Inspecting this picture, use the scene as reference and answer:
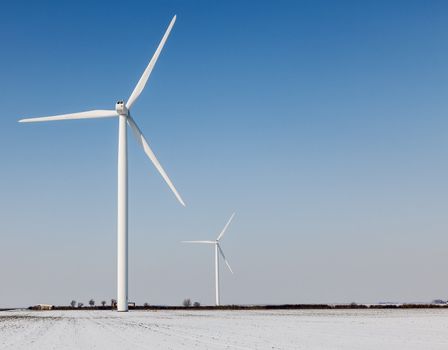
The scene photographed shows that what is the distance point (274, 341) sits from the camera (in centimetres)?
2641

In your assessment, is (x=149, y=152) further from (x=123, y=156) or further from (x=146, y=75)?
(x=146, y=75)

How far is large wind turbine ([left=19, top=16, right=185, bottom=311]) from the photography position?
3024 inches

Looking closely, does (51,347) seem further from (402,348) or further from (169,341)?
(402,348)

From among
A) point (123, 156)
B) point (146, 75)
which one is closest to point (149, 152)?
point (123, 156)

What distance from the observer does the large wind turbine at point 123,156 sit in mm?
76812

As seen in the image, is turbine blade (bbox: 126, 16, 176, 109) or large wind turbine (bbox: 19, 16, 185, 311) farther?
turbine blade (bbox: 126, 16, 176, 109)

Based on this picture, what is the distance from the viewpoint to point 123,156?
257 ft

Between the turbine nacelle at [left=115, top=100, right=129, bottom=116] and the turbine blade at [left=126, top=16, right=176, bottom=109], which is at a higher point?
the turbine blade at [left=126, top=16, right=176, bottom=109]

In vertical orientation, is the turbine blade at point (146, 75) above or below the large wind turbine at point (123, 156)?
above

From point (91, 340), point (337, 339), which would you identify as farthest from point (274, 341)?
point (91, 340)

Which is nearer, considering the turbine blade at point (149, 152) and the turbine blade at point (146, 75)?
the turbine blade at point (149, 152)

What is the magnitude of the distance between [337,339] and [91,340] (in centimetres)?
1140

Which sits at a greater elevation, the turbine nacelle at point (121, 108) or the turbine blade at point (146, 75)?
the turbine blade at point (146, 75)

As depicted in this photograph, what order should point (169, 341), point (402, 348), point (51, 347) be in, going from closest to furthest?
point (402, 348)
point (51, 347)
point (169, 341)
